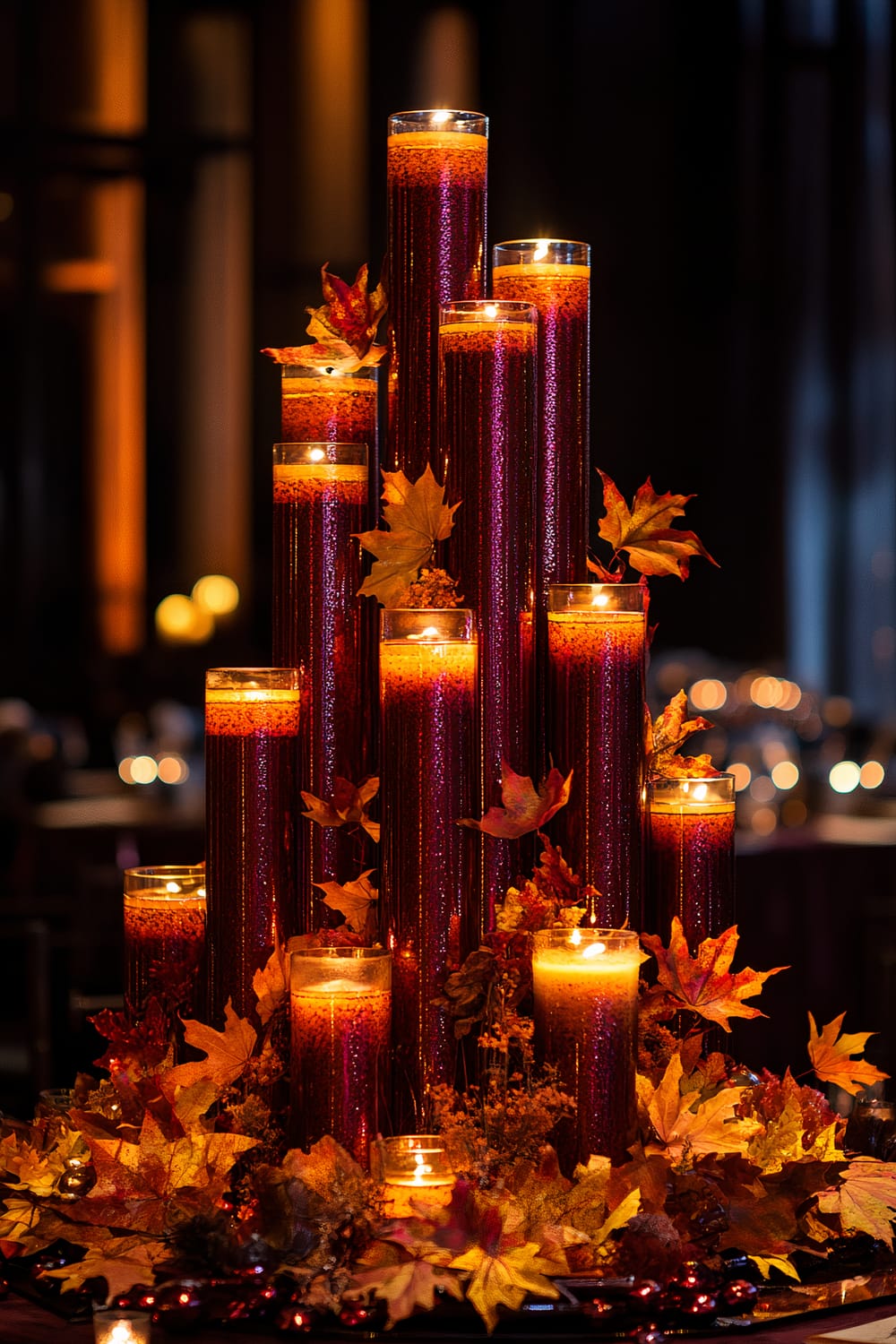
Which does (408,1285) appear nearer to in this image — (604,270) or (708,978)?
(708,978)

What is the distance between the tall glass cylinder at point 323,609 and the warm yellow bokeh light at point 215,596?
18.8 ft

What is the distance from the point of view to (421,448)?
1.51m

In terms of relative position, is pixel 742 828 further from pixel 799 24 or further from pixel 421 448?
pixel 799 24

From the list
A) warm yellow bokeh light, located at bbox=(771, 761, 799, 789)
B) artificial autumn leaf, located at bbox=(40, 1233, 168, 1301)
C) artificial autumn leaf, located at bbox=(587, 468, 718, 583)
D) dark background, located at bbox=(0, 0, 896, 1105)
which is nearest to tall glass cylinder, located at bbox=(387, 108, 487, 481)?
artificial autumn leaf, located at bbox=(587, 468, 718, 583)

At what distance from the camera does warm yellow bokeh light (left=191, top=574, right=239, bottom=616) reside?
7191 millimetres

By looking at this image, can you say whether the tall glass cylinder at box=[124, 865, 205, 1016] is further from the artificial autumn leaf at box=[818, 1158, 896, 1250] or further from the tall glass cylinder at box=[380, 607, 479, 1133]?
the artificial autumn leaf at box=[818, 1158, 896, 1250]

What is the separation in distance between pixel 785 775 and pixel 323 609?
342 centimetres

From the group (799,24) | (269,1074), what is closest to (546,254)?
(269,1074)

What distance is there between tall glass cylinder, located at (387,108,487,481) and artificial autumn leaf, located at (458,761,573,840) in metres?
0.27

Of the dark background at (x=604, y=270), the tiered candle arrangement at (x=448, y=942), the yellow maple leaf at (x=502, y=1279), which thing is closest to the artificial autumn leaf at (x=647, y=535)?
the tiered candle arrangement at (x=448, y=942)

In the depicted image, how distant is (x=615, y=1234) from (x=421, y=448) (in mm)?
609

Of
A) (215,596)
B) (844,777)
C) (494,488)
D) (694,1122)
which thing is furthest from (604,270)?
(694,1122)

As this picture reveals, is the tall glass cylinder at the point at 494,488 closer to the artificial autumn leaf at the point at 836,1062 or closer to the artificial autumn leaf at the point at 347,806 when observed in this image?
the artificial autumn leaf at the point at 347,806

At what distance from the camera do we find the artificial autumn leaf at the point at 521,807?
135 centimetres
